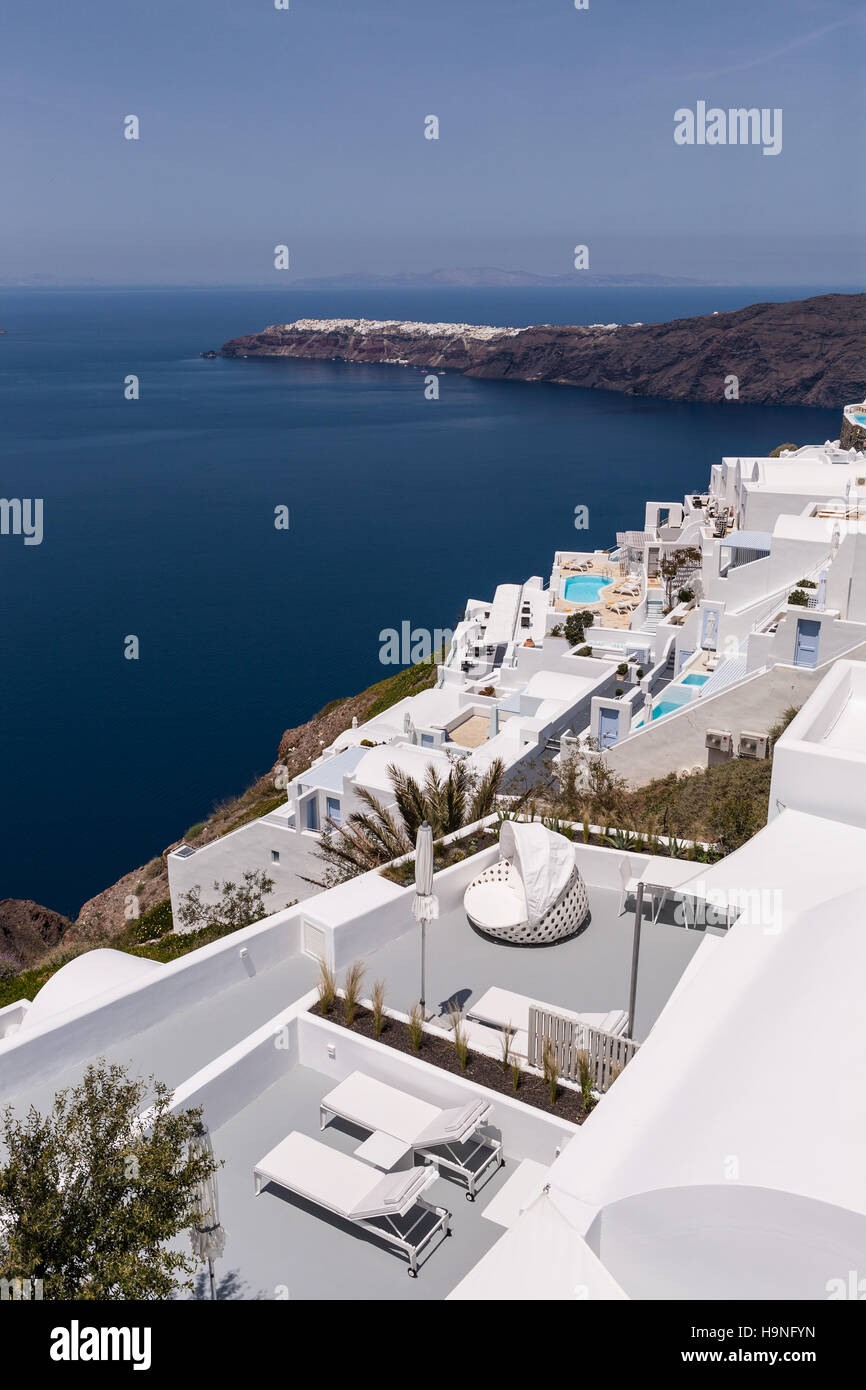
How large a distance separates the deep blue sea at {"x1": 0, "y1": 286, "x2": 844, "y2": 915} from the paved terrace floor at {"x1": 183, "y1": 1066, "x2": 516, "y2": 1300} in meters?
24.9

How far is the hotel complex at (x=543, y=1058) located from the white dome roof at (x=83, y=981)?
34 millimetres

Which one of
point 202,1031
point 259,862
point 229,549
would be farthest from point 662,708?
point 229,549

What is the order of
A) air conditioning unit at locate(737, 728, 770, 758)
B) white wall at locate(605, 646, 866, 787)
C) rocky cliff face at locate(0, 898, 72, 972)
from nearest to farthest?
air conditioning unit at locate(737, 728, 770, 758), white wall at locate(605, 646, 866, 787), rocky cliff face at locate(0, 898, 72, 972)

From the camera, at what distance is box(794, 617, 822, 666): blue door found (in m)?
18.7

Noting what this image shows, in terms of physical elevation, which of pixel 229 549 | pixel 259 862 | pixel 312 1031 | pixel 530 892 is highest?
pixel 229 549

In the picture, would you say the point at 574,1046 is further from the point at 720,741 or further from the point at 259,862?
the point at 259,862

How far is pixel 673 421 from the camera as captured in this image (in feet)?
349

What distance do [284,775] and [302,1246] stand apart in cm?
2222

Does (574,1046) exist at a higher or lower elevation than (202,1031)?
higher

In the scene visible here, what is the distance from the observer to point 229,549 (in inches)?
2468

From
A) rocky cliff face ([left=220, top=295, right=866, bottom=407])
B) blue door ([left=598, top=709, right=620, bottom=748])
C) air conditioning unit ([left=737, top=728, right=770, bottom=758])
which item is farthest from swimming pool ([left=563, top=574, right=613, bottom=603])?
rocky cliff face ([left=220, top=295, right=866, bottom=407])

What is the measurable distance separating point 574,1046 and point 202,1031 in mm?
2937

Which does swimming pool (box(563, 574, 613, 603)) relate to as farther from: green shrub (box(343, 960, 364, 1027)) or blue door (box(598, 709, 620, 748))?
green shrub (box(343, 960, 364, 1027))

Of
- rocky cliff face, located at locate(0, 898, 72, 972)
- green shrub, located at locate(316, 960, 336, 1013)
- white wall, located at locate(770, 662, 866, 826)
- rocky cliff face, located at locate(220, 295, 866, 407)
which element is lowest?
rocky cliff face, located at locate(0, 898, 72, 972)
